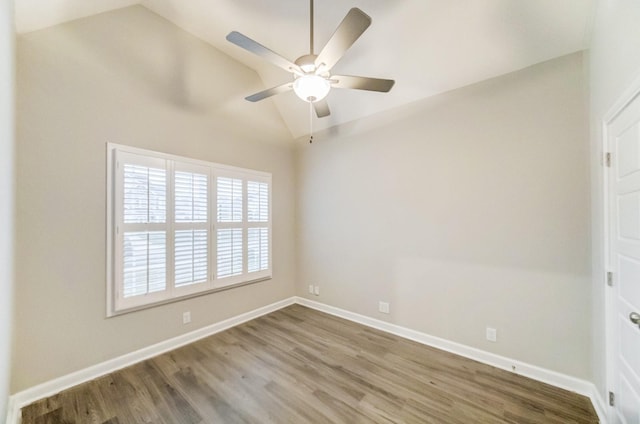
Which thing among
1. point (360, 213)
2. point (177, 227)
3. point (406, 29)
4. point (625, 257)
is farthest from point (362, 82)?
point (177, 227)

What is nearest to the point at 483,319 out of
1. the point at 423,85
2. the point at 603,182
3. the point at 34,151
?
the point at 603,182

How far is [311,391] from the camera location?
2072mm

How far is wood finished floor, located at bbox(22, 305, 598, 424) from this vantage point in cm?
181

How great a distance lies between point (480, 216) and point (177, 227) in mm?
3265

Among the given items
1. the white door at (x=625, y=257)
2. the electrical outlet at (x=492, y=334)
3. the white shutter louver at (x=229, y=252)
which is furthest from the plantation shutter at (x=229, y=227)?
the white door at (x=625, y=257)

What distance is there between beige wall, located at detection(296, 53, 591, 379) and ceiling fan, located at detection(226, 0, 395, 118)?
1195 millimetres

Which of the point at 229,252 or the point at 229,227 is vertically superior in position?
the point at 229,227

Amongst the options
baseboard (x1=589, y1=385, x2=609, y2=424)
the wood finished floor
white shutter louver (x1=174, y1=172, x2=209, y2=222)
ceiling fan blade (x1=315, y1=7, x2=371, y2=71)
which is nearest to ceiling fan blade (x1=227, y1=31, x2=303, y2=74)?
ceiling fan blade (x1=315, y1=7, x2=371, y2=71)

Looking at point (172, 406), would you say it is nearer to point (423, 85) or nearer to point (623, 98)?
point (623, 98)

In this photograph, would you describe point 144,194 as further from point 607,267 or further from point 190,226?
point 607,267

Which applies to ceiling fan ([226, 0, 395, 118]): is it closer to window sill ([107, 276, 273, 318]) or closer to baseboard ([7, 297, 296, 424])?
window sill ([107, 276, 273, 318])

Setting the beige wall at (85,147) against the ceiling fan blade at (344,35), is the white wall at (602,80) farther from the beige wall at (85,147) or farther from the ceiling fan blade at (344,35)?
the beige wall at (85,147)

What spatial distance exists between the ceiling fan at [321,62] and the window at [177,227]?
1476 mm

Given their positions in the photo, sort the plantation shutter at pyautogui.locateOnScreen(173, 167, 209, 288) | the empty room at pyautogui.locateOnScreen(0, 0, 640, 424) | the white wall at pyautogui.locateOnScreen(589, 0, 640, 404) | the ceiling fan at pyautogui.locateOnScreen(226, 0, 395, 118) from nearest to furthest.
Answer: the white wall at pyautogui.locateOnScreen(589, 0, 640, 404)
the ceiling fan at pyautogui.locateOnScreen(226, 0, 395, 118)
the empty room at pyautogui.locateOnScreen(0, 0, 640, 424)
the plantation shutter at pyautogui.locateOnScreen(173, 167, 209, 288)
